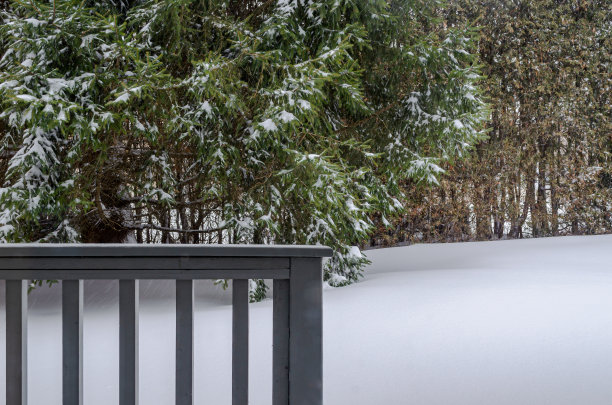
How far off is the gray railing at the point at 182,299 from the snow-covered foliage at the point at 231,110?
256cm

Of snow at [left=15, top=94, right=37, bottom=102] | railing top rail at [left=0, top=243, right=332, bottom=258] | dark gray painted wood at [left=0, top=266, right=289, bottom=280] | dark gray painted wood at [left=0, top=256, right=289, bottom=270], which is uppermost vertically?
snow at [left=15, top=94, right=37, bottom=102]

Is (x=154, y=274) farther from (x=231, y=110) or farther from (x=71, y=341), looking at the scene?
(x=231, y=110)

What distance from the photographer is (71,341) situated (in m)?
1.57

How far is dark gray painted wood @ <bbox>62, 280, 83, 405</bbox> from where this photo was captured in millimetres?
1570

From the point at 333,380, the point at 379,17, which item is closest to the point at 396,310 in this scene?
the point at 333,380

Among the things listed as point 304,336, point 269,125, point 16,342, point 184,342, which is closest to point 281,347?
point 304,336

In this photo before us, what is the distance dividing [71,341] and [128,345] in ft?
0.57

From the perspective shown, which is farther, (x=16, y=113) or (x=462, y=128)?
(x=462, y=128)

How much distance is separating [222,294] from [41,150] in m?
2.31

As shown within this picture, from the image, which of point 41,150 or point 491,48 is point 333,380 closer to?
point 41,150

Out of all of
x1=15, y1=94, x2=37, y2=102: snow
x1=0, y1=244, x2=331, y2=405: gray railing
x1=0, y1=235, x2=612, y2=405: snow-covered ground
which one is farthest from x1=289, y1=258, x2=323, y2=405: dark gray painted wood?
x1=15, y1=94, x2=37, y2=102: snow

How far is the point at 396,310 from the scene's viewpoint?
3906 mm

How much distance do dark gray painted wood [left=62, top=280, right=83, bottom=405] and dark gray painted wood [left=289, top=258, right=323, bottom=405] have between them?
64cm

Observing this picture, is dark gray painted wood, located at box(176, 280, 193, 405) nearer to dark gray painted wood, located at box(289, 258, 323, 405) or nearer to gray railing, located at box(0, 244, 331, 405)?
gray railing, located at box(0, 244, 331, 405)
